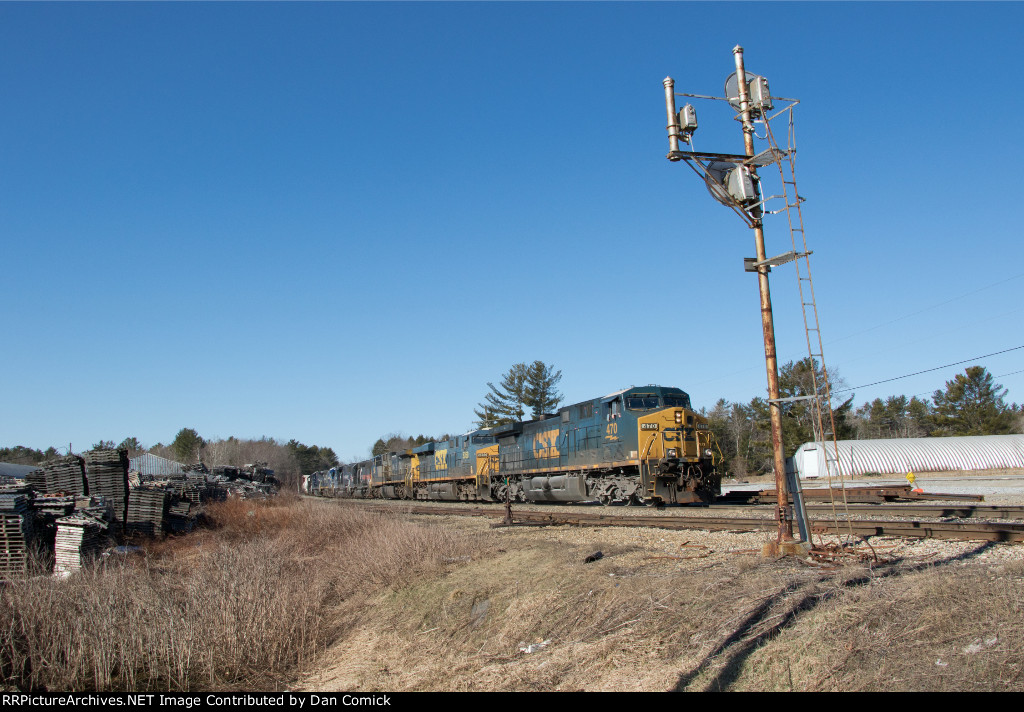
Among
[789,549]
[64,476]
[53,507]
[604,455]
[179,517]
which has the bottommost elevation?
[179,517]

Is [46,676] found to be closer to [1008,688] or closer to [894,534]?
[1008,688]

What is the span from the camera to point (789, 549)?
8078 mm

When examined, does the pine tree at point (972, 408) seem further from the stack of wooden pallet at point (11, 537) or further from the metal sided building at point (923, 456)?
the stack of wooden pallet at point (11, 537)

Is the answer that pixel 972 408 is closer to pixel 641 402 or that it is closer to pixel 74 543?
pixel 641 402

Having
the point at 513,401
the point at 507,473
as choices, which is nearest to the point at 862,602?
the point at 507,473

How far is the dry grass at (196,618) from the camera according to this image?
7.71 m

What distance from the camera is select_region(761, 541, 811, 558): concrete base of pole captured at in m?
8.06

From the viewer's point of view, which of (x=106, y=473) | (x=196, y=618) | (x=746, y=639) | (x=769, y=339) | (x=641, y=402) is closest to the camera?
(x=746, y=639)

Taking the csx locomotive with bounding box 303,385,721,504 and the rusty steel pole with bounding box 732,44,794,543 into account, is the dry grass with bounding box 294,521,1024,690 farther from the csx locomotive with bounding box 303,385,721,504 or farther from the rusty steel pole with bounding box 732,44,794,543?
the csx locomotive with bounding box 303,385,721,504

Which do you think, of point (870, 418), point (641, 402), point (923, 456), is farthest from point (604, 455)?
point (870, 418)

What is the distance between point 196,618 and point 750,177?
9.64 meters

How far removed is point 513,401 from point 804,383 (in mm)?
31261

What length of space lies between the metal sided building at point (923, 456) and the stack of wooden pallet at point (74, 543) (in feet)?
123

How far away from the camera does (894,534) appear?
10586mm
